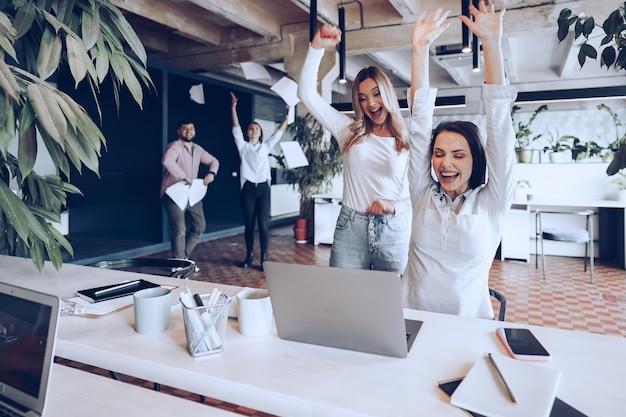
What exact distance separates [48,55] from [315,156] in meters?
6.36

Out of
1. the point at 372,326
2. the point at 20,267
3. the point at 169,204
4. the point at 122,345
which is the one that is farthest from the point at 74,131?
the point at 169,204

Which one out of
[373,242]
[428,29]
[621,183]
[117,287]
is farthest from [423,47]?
[621,183]

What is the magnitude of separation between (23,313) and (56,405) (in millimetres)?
203

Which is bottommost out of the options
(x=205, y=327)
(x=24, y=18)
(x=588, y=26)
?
(x=205, y=327)

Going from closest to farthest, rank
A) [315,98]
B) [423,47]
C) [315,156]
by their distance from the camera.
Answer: [423,47]
[315,98]
[315,156]

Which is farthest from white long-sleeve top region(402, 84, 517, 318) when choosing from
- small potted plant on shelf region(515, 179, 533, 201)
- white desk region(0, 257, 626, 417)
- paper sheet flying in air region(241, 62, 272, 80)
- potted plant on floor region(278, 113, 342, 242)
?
potted plant on floor region(278, 113, 342, 242)

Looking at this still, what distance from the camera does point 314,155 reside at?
24.8ft

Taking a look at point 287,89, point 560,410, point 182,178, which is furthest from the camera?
point 182,178

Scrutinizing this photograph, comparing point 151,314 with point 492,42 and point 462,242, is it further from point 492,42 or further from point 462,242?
point 492,42

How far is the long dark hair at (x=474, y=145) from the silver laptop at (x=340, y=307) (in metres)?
0.72

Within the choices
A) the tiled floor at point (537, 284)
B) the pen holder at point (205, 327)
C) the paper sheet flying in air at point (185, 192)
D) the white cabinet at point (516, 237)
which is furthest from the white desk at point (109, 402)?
the white cabinet at point (516, 237)

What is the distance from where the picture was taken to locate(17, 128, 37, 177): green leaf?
1.17 metres

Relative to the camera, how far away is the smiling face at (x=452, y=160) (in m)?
1.61

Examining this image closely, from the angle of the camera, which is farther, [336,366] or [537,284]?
[537,284]
